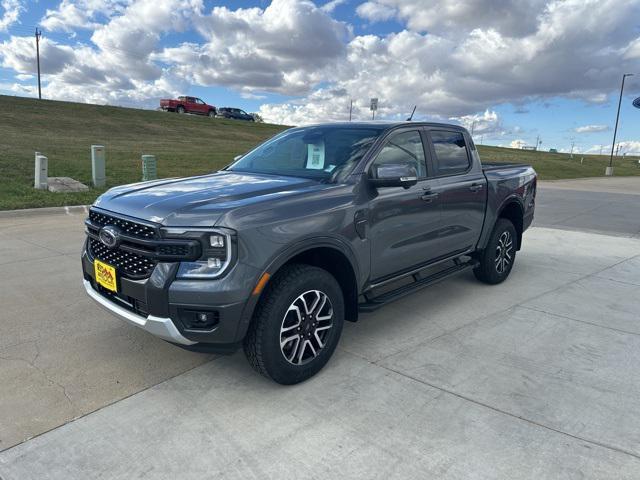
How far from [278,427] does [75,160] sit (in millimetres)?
14717

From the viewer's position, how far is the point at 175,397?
3.05 m

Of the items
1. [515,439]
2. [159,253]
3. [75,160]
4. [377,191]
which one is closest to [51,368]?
[159,253]

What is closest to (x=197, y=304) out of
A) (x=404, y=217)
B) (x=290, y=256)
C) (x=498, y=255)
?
(x=290, y=256)

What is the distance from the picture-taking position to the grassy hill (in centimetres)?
1177

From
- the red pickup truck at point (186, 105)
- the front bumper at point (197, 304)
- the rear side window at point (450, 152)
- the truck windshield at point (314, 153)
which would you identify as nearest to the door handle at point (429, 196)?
the rear side window at point (450, 152)

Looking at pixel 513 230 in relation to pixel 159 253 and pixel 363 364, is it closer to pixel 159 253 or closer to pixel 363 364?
pixel 363 364

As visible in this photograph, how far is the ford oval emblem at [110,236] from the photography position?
2.97m

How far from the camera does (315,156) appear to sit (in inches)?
157

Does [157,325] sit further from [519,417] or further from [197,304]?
[519,417]

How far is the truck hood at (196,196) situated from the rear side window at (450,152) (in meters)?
1.58

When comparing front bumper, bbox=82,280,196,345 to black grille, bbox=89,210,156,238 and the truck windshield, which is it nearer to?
black grille, bbox=89,210,156,238

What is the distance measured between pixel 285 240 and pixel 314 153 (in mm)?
1303

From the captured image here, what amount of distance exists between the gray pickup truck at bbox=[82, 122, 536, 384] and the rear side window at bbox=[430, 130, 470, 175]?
0.8 inches

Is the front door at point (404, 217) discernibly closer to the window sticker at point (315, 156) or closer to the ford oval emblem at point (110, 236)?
the window sticker at point (315, 156)
